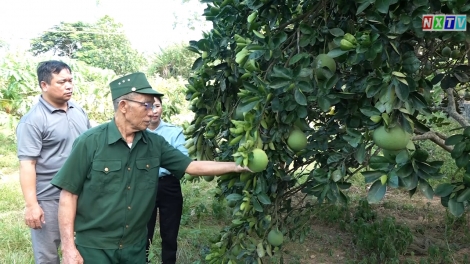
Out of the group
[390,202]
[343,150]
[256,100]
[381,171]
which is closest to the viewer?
[381,171]

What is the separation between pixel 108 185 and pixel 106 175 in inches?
2.0

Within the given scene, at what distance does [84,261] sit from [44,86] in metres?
1.18

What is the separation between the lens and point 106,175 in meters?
2.27

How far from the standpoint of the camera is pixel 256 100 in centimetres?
189

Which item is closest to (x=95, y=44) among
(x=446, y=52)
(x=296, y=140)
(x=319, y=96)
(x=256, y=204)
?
(x=446, y=52)

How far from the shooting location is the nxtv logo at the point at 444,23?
1.54 meters

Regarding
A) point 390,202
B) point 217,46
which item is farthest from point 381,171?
point 390,202

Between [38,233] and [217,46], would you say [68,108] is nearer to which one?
[38,233]

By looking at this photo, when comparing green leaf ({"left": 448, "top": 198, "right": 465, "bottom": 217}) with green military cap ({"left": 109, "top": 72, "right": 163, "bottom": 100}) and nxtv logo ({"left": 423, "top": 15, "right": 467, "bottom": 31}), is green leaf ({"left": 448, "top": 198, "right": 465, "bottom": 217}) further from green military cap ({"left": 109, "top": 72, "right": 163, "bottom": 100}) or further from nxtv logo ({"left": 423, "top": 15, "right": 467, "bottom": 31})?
green military cap ({"left": 109, "top": 72, "right": 163, "bottom": 100})

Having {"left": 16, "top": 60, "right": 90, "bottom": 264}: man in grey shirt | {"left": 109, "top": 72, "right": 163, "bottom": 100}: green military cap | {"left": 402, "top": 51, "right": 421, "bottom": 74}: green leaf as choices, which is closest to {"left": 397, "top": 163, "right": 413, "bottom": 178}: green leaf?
{"left": 402, "top": 51, "right": 421, "bottom": 74}: green leaf

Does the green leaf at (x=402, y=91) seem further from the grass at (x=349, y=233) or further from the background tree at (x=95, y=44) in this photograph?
the background tree at (x=95, y=44)

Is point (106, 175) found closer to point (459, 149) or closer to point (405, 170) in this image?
point (405, 170)

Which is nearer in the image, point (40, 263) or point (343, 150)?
point (343, 150)

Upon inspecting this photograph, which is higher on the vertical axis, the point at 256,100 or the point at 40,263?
the point at 256,100
